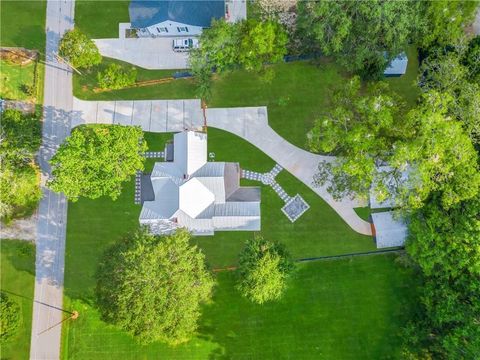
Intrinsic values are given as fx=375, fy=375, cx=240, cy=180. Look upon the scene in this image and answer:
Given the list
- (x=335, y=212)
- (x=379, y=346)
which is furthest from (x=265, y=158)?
(x=379, y=346)

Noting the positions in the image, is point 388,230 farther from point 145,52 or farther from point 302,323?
point 145,52

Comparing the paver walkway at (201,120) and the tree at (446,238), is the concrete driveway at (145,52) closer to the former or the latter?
the paver walkway at (201,120)

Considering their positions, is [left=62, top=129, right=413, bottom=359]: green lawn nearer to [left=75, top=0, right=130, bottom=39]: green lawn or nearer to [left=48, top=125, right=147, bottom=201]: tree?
[left=48, top=125, right=147, bottom=201]: tree

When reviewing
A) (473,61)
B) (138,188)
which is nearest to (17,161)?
(138,188)

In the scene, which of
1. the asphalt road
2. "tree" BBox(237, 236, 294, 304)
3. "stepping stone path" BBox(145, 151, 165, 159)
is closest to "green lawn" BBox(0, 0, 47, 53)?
the asphalt road

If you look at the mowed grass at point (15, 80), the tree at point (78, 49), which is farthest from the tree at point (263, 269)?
the mowed grass at point (15, 80)

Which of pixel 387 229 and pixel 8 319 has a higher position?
Answer: pixel 387 229
